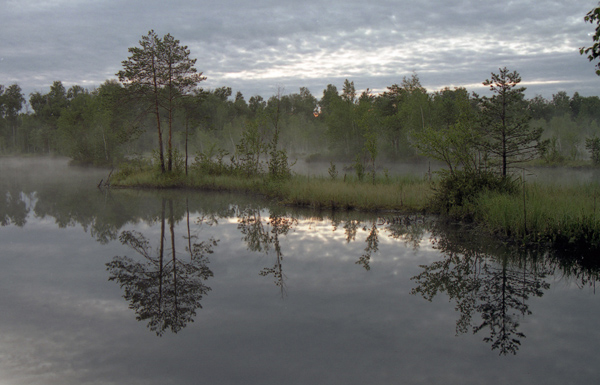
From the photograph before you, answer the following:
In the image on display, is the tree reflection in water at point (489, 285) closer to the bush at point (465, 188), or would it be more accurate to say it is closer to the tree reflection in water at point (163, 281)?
the bush at point (465, 188)

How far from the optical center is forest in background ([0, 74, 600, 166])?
32906 millimetres

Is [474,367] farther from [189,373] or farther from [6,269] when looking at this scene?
[6,269]

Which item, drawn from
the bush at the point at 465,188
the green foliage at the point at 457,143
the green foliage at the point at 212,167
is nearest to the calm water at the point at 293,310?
the bush at the point at 465,188

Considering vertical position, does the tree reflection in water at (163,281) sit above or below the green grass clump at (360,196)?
below

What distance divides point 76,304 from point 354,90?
241 ft

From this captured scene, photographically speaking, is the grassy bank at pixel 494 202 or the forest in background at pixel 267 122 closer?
the grassy bank at pixel 494 202

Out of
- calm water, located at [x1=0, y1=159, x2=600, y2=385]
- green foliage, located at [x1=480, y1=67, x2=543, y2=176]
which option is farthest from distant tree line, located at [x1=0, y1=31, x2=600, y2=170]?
calm water, located at [x1=0, y1=159, x2=600, y2=385]

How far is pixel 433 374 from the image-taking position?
509 cm

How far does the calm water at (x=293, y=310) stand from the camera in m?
5.27

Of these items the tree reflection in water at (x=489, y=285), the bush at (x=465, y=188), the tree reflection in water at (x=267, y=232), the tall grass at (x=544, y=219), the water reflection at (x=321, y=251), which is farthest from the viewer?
the bush at (x=465, y=188)

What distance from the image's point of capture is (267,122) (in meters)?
35.1

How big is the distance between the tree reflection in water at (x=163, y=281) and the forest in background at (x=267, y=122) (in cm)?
1152

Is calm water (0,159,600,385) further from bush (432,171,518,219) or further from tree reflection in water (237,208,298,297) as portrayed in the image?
bush (432,171,518,219)

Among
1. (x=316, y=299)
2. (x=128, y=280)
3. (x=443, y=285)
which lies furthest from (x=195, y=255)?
(x=443, y=285)
